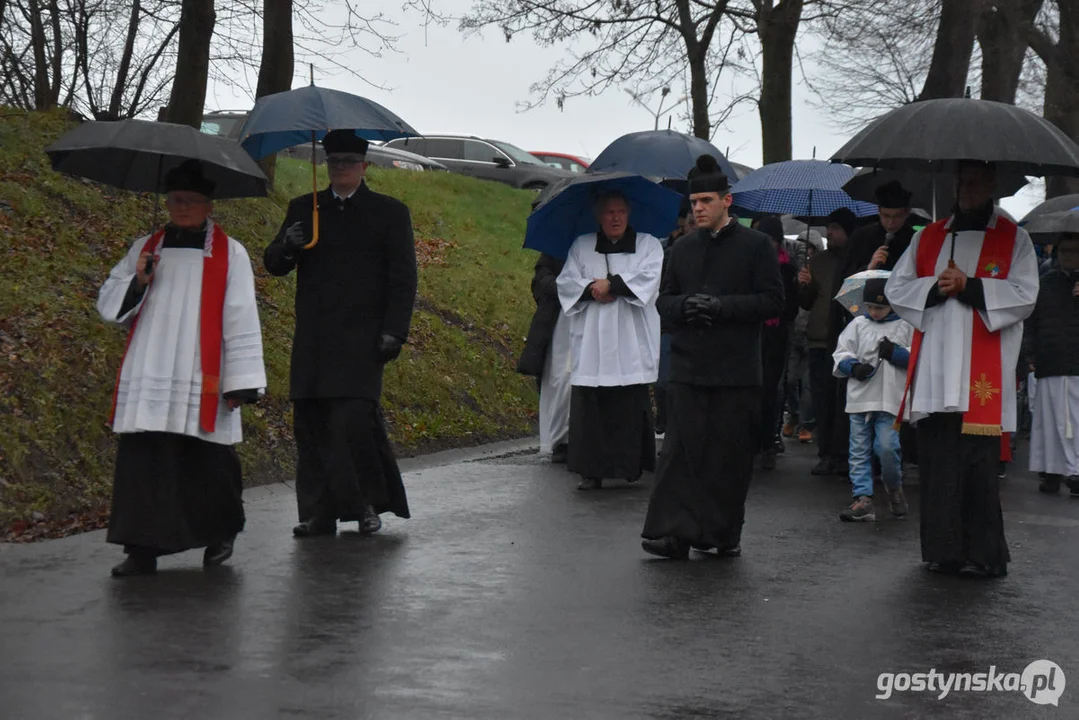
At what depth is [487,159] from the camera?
37875 mm

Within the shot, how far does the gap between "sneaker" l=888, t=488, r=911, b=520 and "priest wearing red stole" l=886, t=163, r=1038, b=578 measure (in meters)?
2.05

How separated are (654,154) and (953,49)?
30.4 ft

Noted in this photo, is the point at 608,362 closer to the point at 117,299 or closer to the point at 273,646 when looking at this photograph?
the point at 117,299

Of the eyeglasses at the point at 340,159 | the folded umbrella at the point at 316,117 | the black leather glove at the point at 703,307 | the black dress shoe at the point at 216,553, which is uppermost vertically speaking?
the folded umbrella at the point at 316,117

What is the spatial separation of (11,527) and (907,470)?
703cm

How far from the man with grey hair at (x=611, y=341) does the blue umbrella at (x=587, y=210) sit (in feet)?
0.24

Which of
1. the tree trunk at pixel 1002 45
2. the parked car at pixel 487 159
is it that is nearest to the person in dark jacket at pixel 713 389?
the tree trunk at pixel 1002 45

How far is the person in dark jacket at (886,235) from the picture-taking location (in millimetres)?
10891

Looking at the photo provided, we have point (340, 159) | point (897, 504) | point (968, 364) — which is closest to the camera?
point (968, 364)

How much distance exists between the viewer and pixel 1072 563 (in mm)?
8820

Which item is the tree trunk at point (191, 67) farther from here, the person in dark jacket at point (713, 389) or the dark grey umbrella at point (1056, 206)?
the person in dark jacket at point (713, 389)

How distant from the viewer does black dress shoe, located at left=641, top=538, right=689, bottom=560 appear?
837 centimetres

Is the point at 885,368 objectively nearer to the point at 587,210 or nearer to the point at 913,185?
the point at 913,185

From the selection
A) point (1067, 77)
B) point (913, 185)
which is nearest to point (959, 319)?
point (913, 185)
